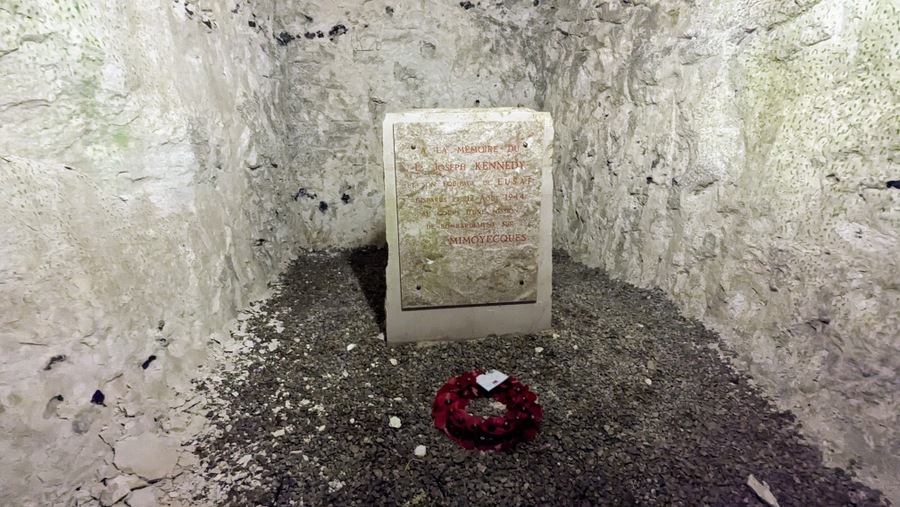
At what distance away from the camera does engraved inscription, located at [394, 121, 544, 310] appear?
2.45m

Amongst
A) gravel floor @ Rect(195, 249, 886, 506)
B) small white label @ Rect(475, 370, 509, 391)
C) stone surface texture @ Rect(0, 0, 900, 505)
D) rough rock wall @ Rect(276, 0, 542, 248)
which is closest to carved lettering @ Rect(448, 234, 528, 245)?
gravel floor @ Rect(195, 249, 886, 506)

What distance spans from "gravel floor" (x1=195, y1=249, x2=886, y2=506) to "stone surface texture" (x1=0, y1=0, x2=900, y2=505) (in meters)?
0.18

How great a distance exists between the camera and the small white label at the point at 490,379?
2248mm

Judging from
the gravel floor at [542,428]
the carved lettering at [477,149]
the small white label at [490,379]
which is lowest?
the gravel floor at [542,428]

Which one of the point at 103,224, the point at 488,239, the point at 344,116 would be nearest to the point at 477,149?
the point at 488,239

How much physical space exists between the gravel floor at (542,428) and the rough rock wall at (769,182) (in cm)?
21

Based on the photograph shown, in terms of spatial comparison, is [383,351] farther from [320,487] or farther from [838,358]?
[838,358]

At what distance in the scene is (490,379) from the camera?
229cm

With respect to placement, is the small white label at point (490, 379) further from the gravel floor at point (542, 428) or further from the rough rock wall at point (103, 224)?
the rough rock wall at point (103, 224)

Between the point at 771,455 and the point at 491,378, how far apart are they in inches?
42.7

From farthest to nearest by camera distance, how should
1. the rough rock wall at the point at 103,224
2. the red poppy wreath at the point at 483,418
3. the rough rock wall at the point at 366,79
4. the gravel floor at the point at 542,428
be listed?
the rough rock wall at the point at 366,79 → the red poppy wreath at the point at 483,418 → the gravel floor at the point at 542,428 → the rough rock wall at the point at 103,224

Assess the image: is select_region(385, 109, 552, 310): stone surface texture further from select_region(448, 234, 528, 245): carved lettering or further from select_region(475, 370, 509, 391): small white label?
select_region(475, 370, 509, 391): small white label

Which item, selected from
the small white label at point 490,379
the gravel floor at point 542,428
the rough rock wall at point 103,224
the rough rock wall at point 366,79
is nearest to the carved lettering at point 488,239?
the gravel floor at point 542,428

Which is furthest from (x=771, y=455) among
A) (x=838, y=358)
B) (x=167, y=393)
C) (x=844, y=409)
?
(x=167, y=393)
